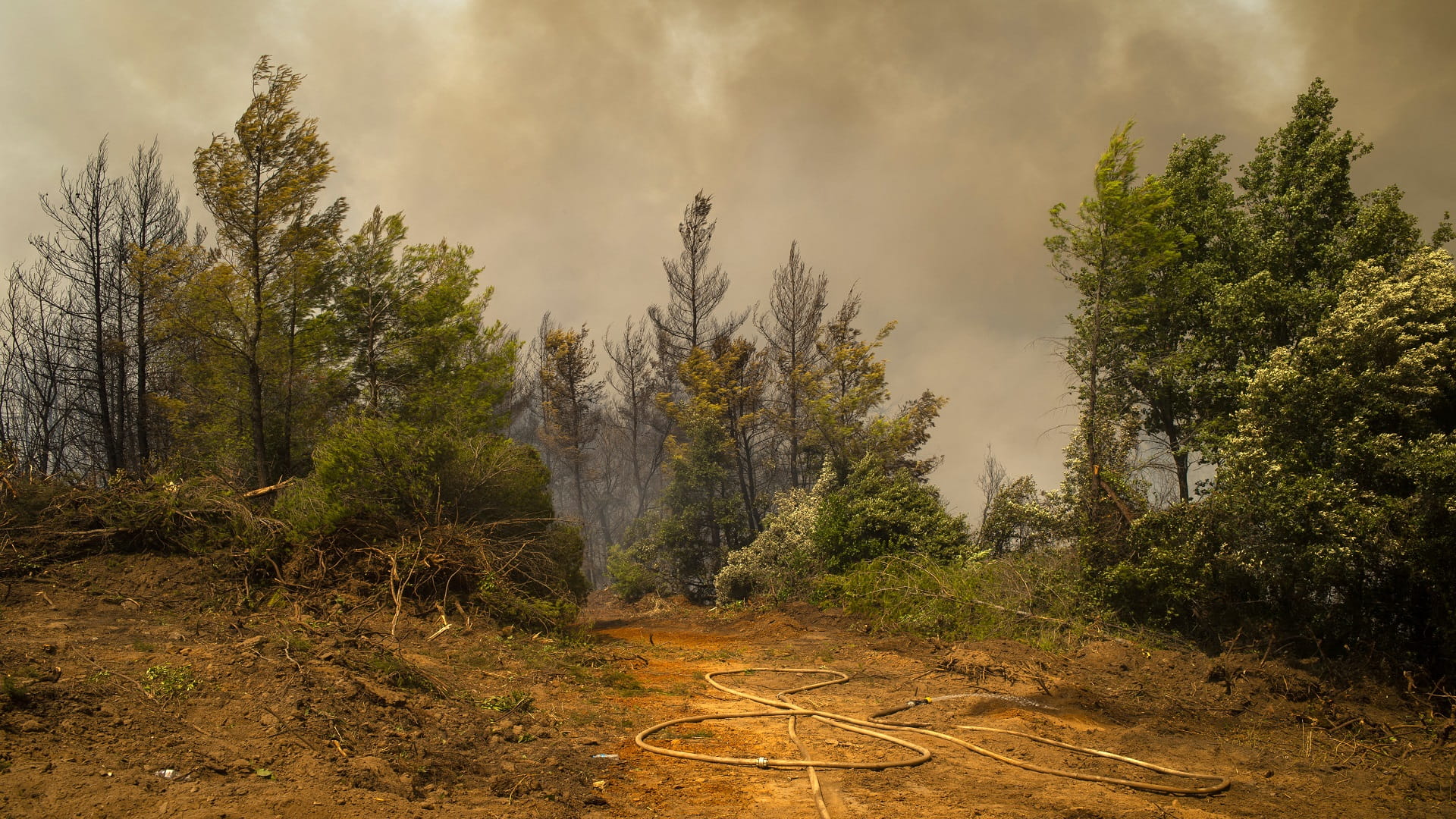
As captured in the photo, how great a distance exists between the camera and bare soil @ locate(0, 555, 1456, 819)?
13.7ft

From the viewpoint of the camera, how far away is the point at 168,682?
4930mm

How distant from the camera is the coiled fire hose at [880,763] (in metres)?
5.60

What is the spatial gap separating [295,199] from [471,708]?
15.6m

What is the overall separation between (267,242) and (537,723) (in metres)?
15.7

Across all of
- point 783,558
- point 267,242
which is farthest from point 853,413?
point 267,242

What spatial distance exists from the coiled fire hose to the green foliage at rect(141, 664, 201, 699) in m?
3.43

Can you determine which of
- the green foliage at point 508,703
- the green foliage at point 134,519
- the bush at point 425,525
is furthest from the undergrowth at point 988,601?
the green foliage at point 134,519

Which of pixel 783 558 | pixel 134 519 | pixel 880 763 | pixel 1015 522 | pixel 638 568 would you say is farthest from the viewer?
pixel 638 568

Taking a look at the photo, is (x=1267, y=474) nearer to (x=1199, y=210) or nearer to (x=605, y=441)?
(x=1199, y=210)

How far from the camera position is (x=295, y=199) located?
1734 centimetres

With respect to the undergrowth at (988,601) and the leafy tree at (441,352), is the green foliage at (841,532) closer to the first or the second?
the undergrowth at (988,601)

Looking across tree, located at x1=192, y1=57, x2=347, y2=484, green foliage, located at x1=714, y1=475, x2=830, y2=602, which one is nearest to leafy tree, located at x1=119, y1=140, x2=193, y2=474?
tree, located at x1=192, y1=57, x2=347, y2=484

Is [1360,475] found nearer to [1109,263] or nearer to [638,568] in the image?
[1109,263]

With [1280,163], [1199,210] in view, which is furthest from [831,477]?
[1280,163]
